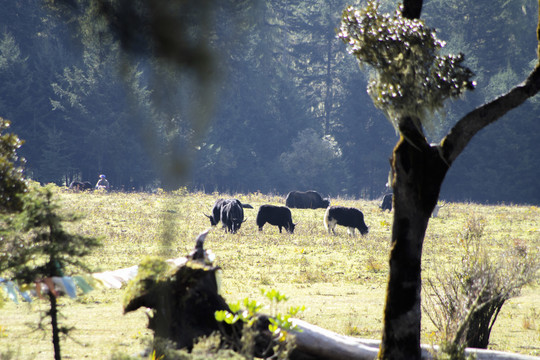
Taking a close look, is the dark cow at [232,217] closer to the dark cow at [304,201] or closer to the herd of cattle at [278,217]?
the herd of cattle at [278,217]

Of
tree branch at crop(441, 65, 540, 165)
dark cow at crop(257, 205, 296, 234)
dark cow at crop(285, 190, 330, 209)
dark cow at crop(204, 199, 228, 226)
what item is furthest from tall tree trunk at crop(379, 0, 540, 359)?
→ dark cow at crop(285, 190, 330, 209)

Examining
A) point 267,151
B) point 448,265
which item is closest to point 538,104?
point 267,151

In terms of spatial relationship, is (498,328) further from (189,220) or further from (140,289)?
(189,220)

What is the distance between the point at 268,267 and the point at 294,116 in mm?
49256

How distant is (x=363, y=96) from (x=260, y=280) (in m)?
54.1

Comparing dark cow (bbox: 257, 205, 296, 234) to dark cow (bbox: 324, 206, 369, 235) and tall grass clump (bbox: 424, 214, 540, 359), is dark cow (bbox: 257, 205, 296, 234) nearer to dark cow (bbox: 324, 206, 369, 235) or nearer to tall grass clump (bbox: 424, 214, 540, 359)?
dark cow (bbox: 324, 206, 369, 235)

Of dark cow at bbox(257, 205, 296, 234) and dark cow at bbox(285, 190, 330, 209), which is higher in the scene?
dark cow at bbox(285, 190, 330, 209)

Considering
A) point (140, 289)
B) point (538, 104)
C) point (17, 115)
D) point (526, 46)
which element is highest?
point (526, 46)

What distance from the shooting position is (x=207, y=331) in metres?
6.68

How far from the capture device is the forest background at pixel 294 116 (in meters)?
49.2

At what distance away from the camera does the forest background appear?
49.2 meters

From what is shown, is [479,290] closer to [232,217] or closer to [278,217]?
[232,217]

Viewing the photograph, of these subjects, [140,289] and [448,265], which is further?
[448,265]

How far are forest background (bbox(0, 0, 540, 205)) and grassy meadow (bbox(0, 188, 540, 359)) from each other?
1203cm
